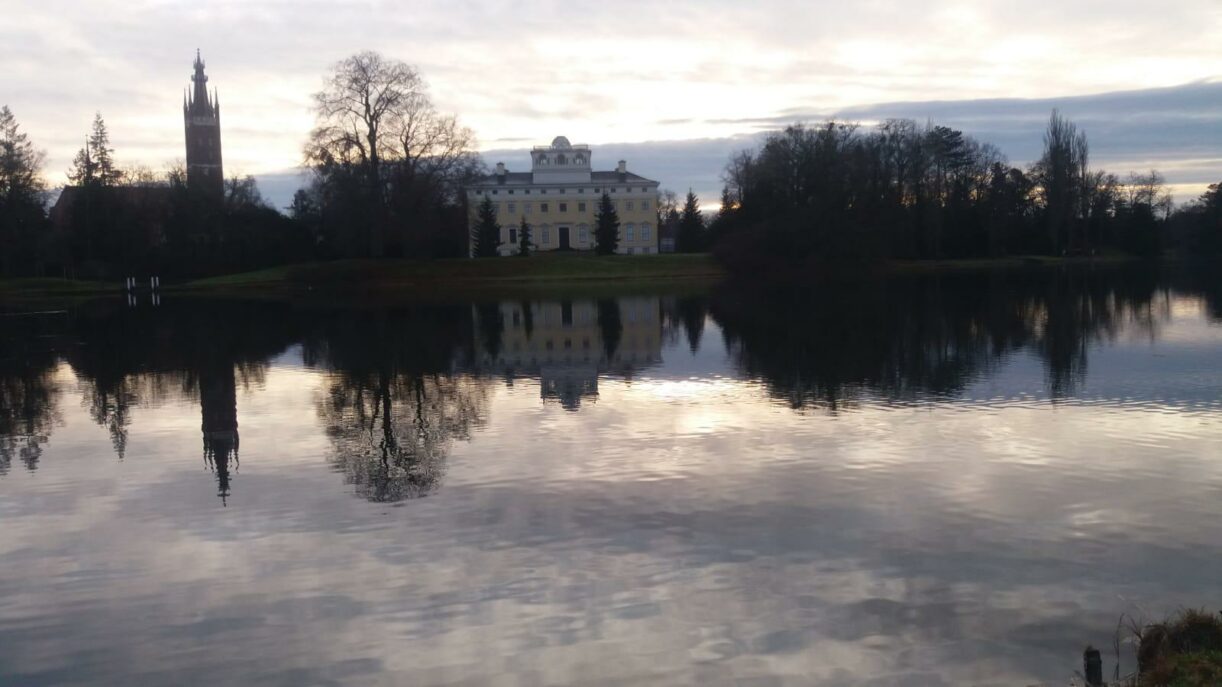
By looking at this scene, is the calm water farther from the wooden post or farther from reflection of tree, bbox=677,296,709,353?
reflection of tree, bbox=677,296,709,353

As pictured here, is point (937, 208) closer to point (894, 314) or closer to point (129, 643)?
point (894, 314)

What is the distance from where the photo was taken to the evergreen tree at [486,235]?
3172 inches

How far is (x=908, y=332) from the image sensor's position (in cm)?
2611

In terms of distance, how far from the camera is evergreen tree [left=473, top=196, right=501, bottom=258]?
80.6 meters

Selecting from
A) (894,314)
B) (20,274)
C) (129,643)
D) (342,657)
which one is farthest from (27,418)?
(20,274)

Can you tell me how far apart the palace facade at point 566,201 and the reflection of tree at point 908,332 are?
49.3 metres

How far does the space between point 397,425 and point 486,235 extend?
6712 cm

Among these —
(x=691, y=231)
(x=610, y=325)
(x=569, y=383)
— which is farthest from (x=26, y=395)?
(x=691, y=231)

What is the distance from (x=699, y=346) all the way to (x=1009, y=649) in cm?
1848

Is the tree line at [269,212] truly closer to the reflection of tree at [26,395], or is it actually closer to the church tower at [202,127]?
the reflection of tree at [26,395]

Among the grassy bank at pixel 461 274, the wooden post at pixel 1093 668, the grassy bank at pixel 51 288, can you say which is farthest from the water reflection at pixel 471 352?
the grassy bank at pixel 461 274

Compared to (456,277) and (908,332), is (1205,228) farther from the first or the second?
(908,332)

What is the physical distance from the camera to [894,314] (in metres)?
32.4

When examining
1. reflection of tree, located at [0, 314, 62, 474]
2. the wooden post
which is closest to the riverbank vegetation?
reflection of tree, located at [0, 314, 62, 474]
